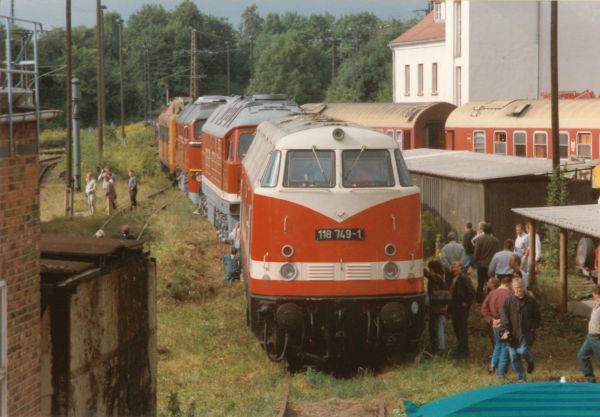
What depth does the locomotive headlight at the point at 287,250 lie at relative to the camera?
14039 mm

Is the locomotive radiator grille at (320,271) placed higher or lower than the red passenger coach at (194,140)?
lower

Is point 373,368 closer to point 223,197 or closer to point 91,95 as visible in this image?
point 223,197

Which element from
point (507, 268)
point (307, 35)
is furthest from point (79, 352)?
point (307, 35)

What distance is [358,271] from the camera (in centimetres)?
1400

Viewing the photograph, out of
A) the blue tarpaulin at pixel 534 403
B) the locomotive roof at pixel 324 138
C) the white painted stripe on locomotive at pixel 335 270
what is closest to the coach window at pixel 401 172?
the locomotive roof at pixel 324 138

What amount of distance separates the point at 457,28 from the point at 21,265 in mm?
44821

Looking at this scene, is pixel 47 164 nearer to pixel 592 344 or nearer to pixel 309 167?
pixel 309 167

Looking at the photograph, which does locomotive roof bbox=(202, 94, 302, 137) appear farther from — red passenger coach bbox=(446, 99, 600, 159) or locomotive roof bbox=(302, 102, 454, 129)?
locomotive roof bbox=(302, 102, 454, 129)

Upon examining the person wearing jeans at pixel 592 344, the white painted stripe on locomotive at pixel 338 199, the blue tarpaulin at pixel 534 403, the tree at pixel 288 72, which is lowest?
the person wearing jeans at pixel 592 344

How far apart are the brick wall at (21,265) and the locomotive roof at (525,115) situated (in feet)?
74.3

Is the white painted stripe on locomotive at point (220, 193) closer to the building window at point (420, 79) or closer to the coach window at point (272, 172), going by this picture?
the coach window at point (272, 172)

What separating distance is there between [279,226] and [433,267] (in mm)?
2220

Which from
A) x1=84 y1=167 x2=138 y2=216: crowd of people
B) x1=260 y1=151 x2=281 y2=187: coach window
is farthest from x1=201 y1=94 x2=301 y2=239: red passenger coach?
x1=260 y1=151 x2=281 y2=187: coach window

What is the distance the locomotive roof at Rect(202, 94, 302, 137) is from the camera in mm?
22516
